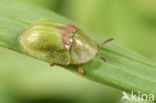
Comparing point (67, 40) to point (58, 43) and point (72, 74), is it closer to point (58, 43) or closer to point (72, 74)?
point (58, 43)

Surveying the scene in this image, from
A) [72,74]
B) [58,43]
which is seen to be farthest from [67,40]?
[72,74]

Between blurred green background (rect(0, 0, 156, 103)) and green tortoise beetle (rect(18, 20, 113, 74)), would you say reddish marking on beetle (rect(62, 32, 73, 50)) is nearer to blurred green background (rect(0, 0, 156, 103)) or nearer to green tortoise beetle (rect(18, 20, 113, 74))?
green tortoise beetle (rect(18, 20, 113, 74))

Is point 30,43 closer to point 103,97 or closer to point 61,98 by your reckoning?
point 61,98

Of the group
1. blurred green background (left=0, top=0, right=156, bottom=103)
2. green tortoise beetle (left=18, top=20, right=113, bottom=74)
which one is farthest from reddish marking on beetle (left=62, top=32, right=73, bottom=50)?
blurred green background (left=0, top=0, right=156, bottom=103)

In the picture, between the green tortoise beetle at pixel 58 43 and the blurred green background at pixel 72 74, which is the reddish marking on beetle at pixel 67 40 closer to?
the green tortoise beetle at pixel 58 43

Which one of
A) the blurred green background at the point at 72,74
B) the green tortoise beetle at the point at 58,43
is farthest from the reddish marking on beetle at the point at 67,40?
the blurred green background at the point at 72,74
